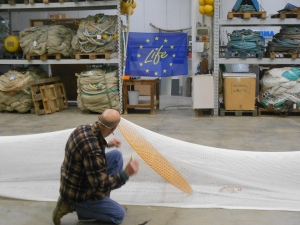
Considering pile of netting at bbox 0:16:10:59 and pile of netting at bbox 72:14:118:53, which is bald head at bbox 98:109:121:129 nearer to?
pile of netting at bbox 72:14:118:53

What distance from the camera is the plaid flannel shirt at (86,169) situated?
350cm

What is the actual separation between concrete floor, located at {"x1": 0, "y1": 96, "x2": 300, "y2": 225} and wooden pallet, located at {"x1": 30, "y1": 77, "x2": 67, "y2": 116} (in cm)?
24

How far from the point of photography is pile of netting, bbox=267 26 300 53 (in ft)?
31.4

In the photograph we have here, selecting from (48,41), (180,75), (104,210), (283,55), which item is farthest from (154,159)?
(48,41)

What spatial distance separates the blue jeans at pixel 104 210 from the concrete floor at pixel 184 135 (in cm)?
18

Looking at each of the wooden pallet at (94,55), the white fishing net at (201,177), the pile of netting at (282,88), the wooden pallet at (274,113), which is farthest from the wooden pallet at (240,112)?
the white fishing net at (201,177)

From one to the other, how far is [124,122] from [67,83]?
26.1 ft

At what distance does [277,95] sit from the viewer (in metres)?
9.49

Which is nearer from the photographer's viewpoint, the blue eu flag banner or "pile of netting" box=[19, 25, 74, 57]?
the blue eu flag banner

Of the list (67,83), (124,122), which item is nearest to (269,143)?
(124,122)

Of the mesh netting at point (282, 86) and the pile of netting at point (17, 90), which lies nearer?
the mesh netting at point (282, 86)

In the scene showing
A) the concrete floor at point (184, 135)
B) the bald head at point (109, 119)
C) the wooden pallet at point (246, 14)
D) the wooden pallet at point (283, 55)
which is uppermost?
the wooden pallet at point (246, 14)

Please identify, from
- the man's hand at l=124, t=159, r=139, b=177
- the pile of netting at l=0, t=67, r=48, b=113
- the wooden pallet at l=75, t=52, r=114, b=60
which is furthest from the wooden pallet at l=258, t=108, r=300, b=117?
the man's hand at l=124, t=159, r=139, b=177

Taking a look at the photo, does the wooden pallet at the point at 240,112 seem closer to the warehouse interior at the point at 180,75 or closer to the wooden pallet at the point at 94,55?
the warehouse interior at the point at 180,75
